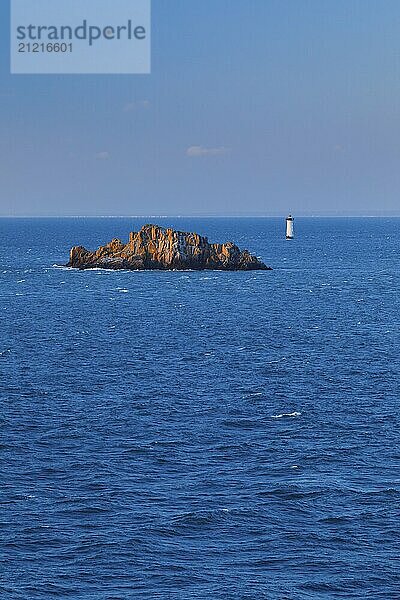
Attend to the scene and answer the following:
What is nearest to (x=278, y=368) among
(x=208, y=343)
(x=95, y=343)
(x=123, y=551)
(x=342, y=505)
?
(x=208, y=343)

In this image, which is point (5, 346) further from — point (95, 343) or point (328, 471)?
point (328, 471)

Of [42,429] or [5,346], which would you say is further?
[5,346]

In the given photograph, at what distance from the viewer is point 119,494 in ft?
163

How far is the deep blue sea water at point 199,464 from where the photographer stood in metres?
40.2

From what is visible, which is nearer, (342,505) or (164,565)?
(164,565)

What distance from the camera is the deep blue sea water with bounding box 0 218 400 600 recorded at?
40.2 meters

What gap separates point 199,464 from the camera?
5431 centimetres

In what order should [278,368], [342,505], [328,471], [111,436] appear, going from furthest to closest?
[278,368] → [111,436] → [328,471] → [342,505]

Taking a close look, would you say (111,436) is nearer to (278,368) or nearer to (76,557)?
(76,557)

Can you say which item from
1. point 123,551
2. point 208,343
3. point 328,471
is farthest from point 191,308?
A: point 123,551

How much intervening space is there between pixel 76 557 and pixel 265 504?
11.6 meters

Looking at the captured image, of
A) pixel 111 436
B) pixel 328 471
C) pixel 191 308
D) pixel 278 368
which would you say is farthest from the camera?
pixel 191 308

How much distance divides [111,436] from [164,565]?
803 inches

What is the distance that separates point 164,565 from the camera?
4109cm
